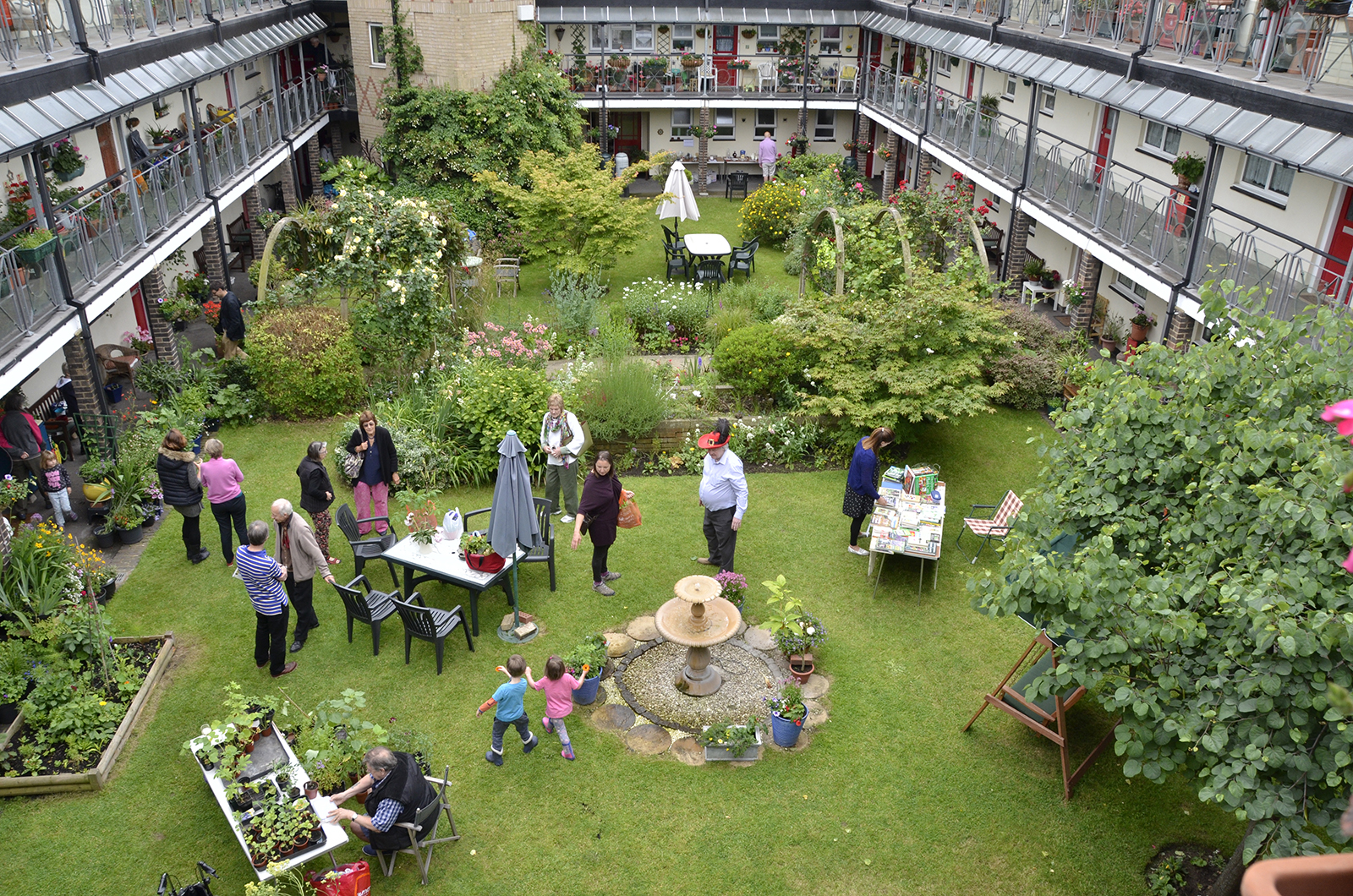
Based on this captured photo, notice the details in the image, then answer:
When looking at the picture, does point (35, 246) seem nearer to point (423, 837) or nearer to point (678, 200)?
point (423, 837)

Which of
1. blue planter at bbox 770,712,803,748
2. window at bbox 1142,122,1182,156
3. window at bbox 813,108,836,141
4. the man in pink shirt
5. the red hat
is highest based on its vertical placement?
window at bbox 1142,122,1182,156

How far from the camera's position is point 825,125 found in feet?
99.7

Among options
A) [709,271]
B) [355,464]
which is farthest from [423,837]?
[709,271]

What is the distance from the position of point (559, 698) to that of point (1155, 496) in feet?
15.2

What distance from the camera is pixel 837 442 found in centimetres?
1276

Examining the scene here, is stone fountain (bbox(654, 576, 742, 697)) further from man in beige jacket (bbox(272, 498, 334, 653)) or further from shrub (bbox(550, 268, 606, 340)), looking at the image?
shrub (bbox(550, 268, 606, 340))

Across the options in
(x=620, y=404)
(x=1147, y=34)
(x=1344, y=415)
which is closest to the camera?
(x=1344, y=415)

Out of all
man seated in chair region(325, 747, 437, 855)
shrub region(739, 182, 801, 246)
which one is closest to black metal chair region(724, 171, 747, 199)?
shrub region(739, 182, 801, 246)

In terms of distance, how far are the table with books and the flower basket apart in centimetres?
380

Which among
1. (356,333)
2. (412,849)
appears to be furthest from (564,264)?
(412,849)

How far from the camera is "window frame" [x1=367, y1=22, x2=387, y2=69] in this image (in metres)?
23.1

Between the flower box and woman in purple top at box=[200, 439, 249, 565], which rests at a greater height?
woman in purple top at box=[200, 439, 249, 565]

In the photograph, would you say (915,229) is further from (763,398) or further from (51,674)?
(51,674)

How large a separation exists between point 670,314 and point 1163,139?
28.8 ft
